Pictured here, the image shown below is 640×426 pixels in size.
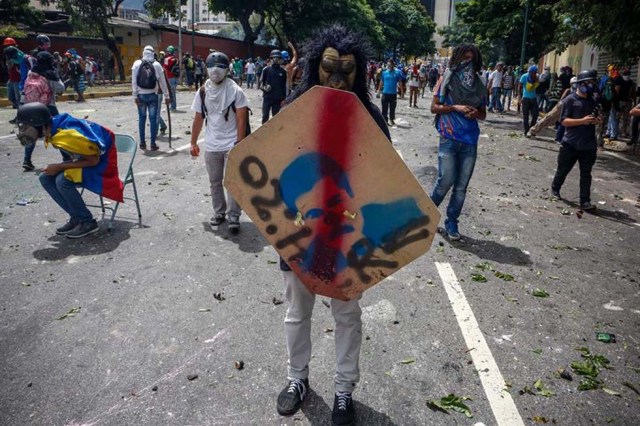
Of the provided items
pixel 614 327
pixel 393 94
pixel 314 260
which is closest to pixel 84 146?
pixel 314 260

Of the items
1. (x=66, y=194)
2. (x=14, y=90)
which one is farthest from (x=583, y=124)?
(x=14, y=90)

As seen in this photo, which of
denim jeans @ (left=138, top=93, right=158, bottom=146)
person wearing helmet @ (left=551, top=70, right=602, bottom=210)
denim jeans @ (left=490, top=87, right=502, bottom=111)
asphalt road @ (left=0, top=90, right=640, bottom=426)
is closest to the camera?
asphalt road @ (left=0, top=90, right=640, bottom=426)

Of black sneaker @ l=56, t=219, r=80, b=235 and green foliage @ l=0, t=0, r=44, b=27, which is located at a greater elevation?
green foliage @ l=0, t=0, r=44, b=27

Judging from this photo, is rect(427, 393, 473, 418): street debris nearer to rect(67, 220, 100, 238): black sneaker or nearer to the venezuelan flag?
the venezuelan flag

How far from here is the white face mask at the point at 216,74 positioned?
5.04 m

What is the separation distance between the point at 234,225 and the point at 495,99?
16944mm

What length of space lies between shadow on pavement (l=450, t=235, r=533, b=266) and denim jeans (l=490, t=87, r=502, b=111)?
50.9 ft

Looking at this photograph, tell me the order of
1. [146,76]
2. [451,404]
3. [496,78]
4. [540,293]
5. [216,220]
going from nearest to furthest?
[451,404] → [540,293] → [216,220] → [146,76] → [496,78]

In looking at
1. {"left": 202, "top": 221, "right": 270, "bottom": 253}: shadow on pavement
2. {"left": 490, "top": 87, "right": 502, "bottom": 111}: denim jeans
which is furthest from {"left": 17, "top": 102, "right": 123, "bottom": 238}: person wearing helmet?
{"left": 490, "top": 87, "right": 502, "bottom": 111}: denim jeans

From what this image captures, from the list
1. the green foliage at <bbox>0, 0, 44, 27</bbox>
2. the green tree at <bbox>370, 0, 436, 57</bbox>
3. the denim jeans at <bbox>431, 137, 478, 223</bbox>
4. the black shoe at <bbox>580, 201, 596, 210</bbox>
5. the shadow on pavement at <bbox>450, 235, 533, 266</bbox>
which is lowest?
the shadow on pavement at <bbox>450, 235, 533, 266</bbox>

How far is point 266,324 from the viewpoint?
3.58 meters

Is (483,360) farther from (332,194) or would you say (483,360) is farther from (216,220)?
(216,220)

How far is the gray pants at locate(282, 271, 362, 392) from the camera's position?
99.0 inches

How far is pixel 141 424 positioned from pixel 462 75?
4215 millimetres
